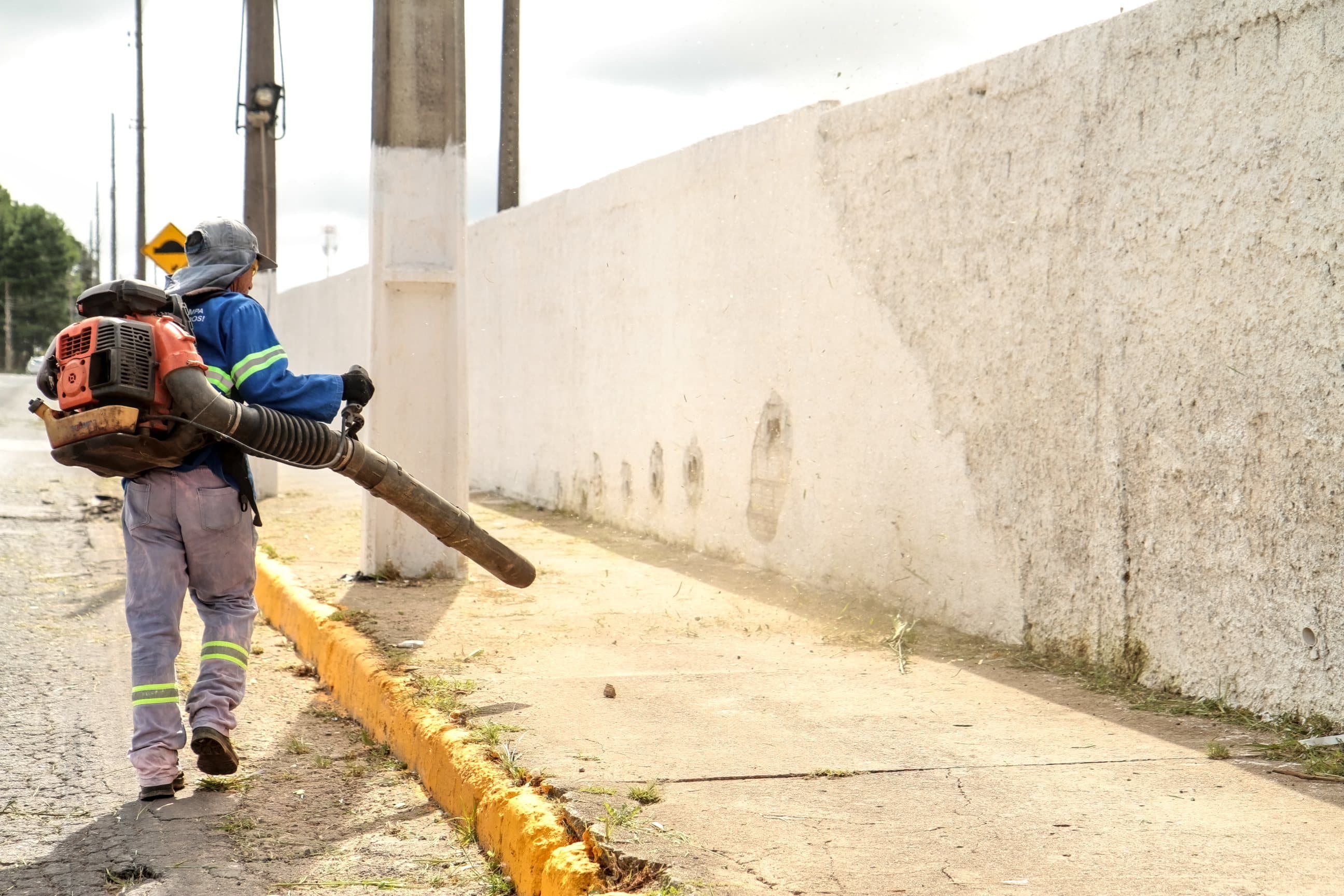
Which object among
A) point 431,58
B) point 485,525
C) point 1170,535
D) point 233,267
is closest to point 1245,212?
point 1170,535

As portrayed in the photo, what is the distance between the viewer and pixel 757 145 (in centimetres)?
Answer: 721

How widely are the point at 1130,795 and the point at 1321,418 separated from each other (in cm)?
125

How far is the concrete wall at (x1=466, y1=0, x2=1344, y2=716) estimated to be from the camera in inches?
157

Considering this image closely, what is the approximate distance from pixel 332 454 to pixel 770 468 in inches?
134

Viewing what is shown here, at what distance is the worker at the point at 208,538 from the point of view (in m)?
3.94

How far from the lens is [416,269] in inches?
270

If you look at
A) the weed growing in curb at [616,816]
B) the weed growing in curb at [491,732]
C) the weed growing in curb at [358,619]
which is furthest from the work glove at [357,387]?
the weed growing in curb at [616,816]

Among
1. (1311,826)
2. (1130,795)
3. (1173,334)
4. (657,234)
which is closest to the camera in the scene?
(1311,826)

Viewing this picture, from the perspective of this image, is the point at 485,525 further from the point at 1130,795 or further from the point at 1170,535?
the point at 1130,795

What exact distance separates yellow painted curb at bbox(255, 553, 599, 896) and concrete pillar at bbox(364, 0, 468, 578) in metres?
0.94

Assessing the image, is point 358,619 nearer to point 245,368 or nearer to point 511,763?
point 245,368

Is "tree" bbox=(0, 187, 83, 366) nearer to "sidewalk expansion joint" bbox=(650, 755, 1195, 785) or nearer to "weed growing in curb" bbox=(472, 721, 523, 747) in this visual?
"weed growing in curb" bbox=(472, 721, 523, 747)

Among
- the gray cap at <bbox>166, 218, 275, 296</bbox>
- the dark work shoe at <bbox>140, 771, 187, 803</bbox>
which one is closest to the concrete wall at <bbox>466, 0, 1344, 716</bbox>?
the gray cap at <bbox>166, 218, 275, 296</bbox>

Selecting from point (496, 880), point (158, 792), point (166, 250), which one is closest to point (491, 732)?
point (496, 880)
